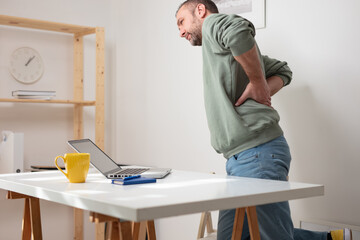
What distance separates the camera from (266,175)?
76.1 inches

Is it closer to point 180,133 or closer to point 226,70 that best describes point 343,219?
point 226,70

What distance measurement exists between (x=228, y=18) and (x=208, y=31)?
0.11 metres

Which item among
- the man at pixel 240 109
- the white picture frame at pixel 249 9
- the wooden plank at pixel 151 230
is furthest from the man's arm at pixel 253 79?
the white picture frame at pixel 249 9

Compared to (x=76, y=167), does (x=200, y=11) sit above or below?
above

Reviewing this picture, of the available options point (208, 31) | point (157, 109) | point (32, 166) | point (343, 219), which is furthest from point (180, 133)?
point (208, 31)

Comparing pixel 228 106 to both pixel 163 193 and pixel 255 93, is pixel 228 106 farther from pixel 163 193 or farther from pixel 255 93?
pixel 163 193

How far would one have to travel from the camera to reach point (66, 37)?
3.96 m

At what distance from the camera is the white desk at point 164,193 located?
48.1 inches

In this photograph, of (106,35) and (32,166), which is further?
(106,35)

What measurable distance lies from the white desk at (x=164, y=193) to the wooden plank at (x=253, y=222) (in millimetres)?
88

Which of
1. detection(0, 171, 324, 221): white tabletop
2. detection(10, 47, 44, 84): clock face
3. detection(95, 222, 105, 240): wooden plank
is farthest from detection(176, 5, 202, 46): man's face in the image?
detection(95, 222, 105, 240): wooden plank

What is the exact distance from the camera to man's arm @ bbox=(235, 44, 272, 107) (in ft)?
6.25

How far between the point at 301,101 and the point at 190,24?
0.78m

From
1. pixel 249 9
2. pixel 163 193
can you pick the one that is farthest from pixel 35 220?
Answer: pixel 249 9
